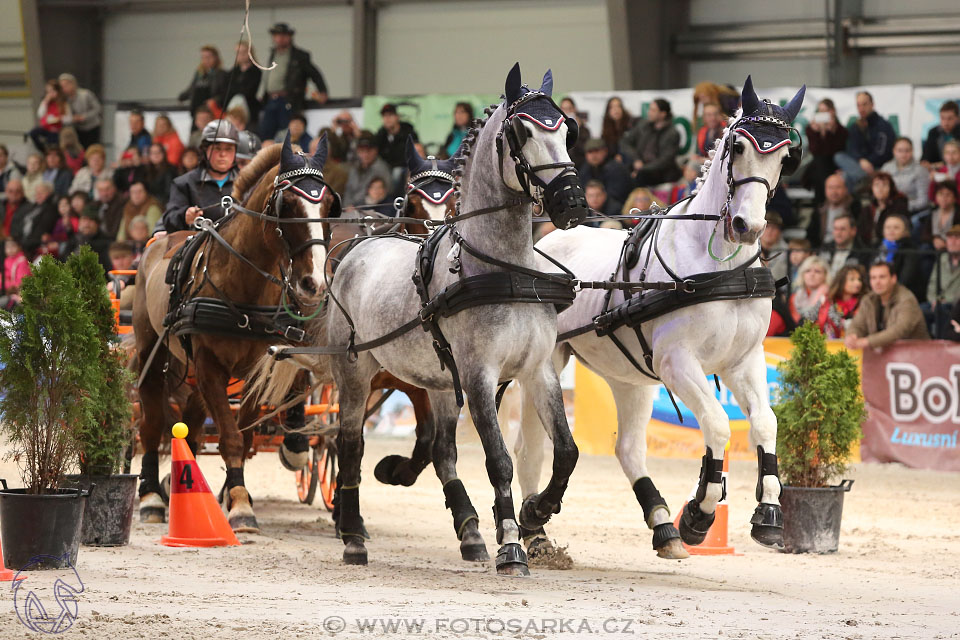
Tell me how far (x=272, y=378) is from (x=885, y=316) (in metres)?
6.05

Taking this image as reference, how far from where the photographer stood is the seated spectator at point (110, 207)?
1827cm

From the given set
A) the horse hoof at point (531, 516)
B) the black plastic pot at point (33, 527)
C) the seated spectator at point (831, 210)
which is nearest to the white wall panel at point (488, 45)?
the seated spectator at point (831, 210)

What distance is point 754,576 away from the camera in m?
7.07

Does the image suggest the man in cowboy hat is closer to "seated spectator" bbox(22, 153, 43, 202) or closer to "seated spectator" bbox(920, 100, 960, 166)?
"seated spectator" bbox(22, 153, 43, 202)

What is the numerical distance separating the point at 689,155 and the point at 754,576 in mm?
8911

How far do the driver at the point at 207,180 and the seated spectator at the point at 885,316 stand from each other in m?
5.63

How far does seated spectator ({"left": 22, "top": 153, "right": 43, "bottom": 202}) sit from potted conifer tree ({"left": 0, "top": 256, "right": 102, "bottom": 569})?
13.9 metres

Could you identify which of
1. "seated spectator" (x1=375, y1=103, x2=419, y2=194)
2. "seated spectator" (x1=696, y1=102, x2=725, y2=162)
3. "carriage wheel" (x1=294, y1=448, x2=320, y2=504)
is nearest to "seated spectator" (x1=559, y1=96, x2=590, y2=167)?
"seated spectator" (x1=696, y1=102, x2=725, y2=162)

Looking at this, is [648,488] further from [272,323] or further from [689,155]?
[689,155]

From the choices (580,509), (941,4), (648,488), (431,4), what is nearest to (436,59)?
(431,4)

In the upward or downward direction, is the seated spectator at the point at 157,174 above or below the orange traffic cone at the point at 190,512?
above

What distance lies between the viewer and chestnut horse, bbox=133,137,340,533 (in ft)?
25.3

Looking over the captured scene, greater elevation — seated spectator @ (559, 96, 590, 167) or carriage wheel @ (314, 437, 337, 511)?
seated spectator @ (559, 96, 590, 167)

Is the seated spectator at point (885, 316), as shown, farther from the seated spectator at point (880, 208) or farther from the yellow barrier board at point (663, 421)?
the seated spectator at point (880, 208)
